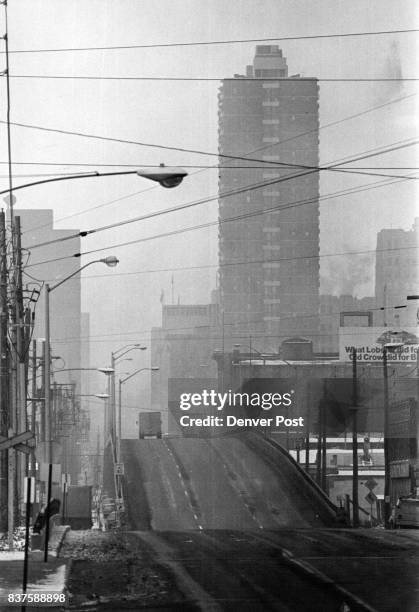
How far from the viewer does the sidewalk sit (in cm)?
1997

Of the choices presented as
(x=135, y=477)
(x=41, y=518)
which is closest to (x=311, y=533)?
(x=41, y=518)

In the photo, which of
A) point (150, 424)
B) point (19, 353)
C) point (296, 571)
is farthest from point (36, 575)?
point (150, 424)

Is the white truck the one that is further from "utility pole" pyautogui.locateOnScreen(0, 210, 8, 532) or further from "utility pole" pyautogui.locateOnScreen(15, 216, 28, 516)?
"utility pole" pyautogui.locateOnScreen(0, 210, 8, 532)

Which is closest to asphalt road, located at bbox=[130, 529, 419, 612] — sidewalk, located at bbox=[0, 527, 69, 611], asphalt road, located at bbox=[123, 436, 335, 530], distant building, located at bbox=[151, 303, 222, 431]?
sidewalk, located at bbox=[0, 527, 69, 611]

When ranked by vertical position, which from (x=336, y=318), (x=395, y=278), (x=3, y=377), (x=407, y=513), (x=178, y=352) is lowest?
(x=407, y=513)

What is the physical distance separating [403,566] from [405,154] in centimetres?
6553

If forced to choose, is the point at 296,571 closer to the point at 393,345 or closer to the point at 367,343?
the point at 393,345

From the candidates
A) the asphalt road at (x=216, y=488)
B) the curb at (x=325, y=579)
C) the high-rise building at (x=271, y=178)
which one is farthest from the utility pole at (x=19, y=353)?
the high-rise building at (x=271, y=178)

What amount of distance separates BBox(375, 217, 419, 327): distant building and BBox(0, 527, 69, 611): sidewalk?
3608 inches

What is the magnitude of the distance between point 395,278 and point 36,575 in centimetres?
10787

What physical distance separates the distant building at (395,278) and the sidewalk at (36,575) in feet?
301

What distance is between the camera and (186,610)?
752 inches

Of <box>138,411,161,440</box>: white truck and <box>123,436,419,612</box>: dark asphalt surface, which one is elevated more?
<box>138,411,161,440</box>: white truck

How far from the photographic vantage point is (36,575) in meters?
23.6
